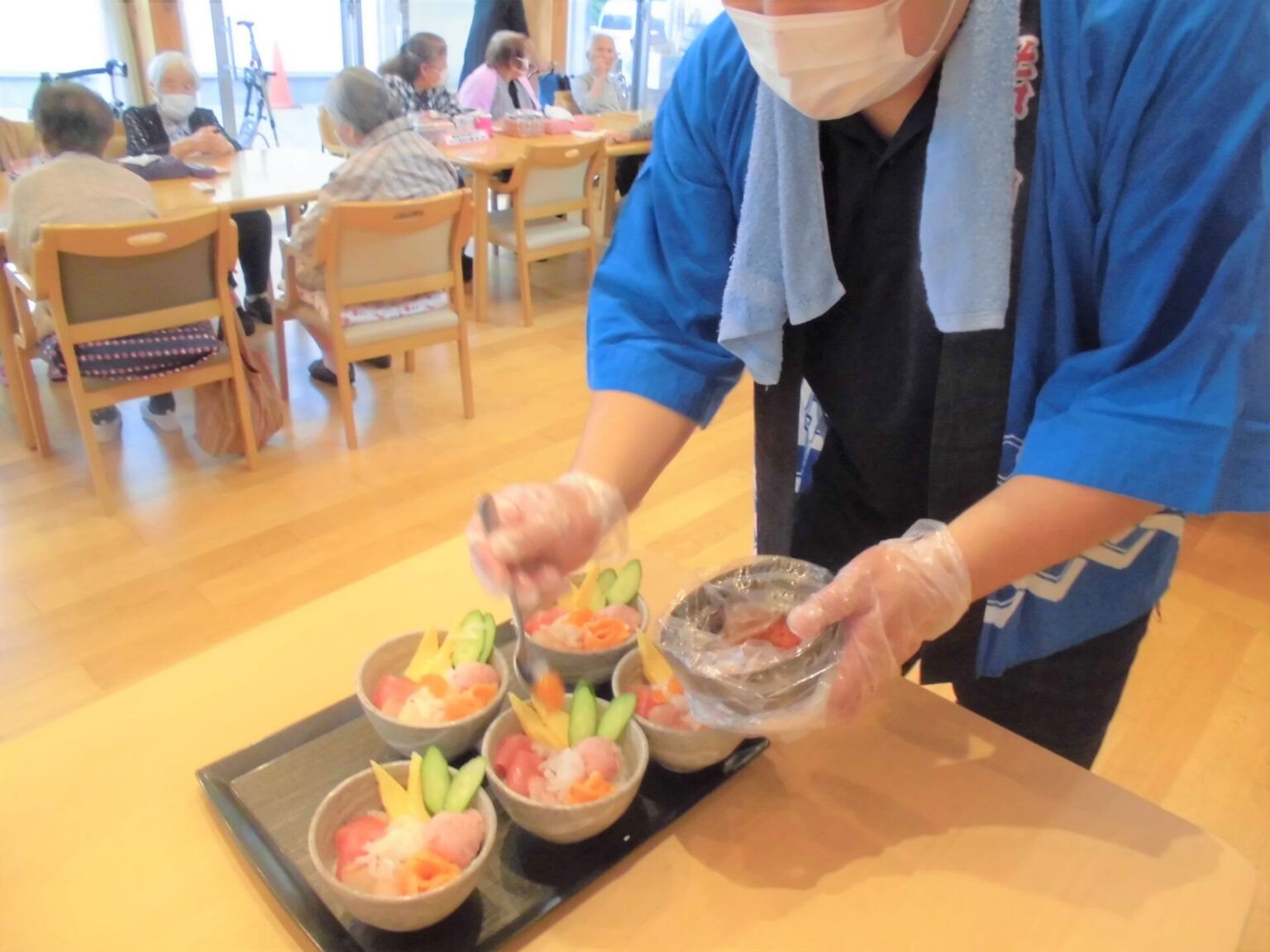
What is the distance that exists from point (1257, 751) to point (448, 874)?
184 centimetres

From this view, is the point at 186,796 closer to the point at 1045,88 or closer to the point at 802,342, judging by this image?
the point at 802,342

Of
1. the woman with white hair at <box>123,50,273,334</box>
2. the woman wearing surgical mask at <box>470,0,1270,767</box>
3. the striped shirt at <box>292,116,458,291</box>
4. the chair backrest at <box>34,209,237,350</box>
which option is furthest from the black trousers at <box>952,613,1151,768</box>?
the woman with white hair at <box>123,50,273,334</box>

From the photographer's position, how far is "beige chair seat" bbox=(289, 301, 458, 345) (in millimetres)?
2752

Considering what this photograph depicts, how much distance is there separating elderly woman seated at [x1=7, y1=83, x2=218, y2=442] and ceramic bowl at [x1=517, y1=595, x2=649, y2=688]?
6.52ft

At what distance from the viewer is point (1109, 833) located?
2.44 ft

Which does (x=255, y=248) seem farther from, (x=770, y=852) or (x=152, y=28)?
(x=770, y=852)

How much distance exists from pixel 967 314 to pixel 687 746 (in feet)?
1.36

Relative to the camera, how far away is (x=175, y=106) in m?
3.76

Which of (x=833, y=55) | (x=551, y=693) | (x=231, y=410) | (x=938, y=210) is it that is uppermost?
(x=833, y=55)

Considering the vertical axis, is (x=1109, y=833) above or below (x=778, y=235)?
below

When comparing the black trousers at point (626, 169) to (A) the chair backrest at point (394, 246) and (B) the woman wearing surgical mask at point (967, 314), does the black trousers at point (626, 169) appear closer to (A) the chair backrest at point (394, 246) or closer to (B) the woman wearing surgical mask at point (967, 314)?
(A) the chair backrest at point (394, 246)

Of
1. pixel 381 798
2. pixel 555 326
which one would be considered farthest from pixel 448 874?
pixel 555 326

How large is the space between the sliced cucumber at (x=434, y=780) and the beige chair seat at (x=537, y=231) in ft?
10.6

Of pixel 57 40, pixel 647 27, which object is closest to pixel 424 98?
pixel 57 40
